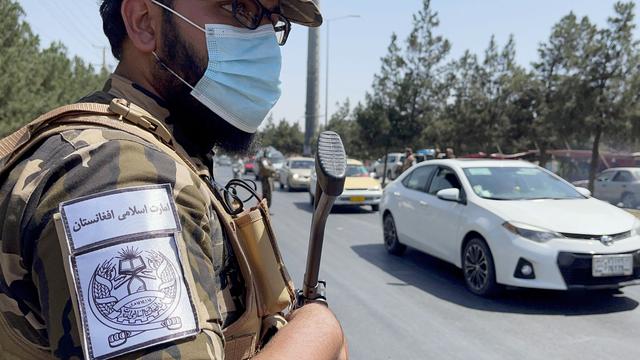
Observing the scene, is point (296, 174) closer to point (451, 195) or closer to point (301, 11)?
point (451, 195)

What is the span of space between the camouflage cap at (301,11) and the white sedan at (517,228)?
420cm

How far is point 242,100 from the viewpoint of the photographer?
143cm

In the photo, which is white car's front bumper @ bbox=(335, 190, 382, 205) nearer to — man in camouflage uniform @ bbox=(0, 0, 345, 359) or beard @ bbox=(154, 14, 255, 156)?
beard @ bbox=(154, 14, 255, 156)

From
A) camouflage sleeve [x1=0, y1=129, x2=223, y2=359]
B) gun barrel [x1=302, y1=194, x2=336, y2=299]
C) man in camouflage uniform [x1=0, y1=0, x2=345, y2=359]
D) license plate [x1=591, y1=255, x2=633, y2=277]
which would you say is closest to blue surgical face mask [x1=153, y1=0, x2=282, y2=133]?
man in camouflage uniform [x1=0, y1=0, x2=345, y2=359]

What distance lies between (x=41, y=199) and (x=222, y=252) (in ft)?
1.17

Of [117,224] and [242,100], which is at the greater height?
[242,100]

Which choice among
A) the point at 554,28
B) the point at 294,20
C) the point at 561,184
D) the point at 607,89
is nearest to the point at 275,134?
the point at 554,28

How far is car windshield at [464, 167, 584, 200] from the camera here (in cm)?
609

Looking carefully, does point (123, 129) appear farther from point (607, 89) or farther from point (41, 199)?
point (607, 89)

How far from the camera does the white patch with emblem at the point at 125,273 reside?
791 mm

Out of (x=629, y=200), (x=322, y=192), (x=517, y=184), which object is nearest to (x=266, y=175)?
(x=517, y=184)

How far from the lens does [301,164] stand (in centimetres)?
2178

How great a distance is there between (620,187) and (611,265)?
14.4 m

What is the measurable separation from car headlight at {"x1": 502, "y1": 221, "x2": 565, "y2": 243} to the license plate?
38 centimetres
